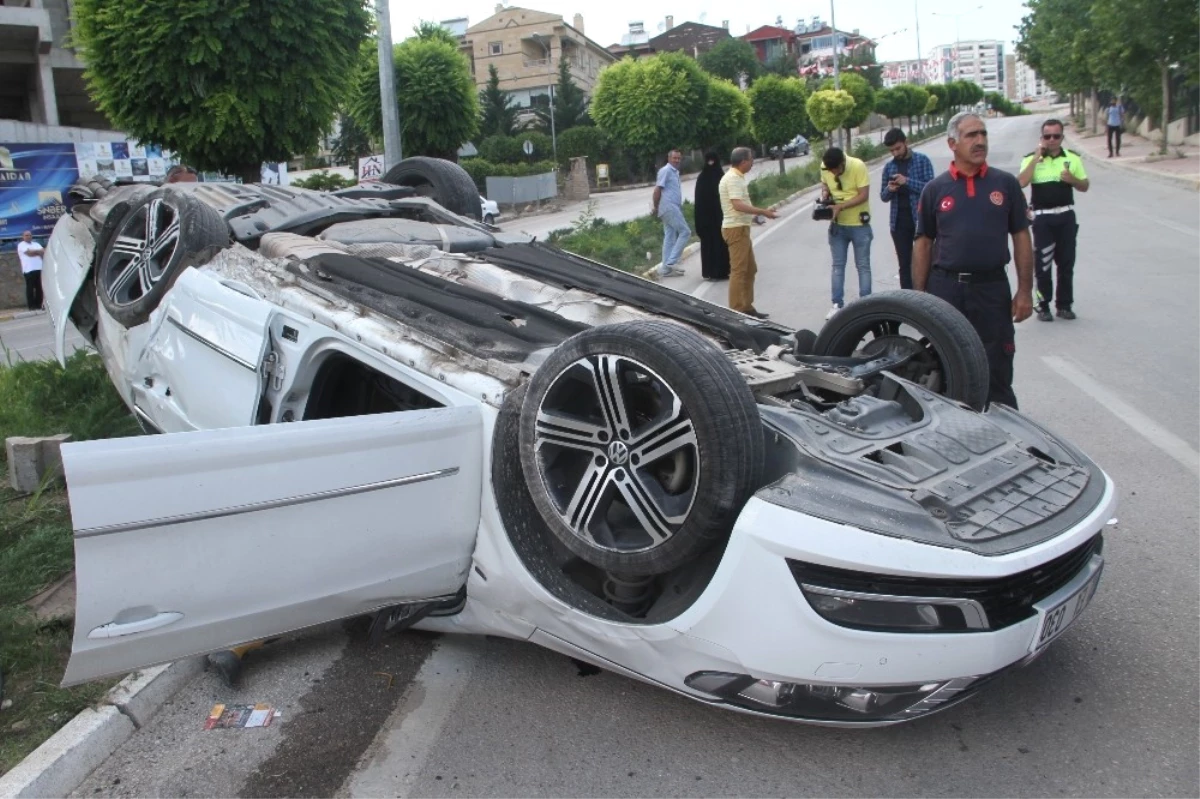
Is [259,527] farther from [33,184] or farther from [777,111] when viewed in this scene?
[777,111]

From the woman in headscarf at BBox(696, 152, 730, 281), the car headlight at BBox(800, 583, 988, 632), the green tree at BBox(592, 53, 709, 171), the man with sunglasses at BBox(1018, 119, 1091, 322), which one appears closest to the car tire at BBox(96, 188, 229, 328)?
the car headlight at BBox(800, 583, 988, 632)

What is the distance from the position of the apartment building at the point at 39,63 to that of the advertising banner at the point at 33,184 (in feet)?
16.9

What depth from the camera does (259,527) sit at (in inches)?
116

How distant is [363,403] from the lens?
4465mm

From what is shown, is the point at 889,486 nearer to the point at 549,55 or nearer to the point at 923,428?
the point at 923,428

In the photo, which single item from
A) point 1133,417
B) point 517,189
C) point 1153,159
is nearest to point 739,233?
point 1133,417

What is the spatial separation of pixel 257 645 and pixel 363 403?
111 cm

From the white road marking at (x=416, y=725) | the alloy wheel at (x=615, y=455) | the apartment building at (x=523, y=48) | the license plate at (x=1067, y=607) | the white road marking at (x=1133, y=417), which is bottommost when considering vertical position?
the white road marking at (x=416, y=725)

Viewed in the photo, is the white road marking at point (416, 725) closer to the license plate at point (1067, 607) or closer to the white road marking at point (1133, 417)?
the license plate at point (1067, 607)

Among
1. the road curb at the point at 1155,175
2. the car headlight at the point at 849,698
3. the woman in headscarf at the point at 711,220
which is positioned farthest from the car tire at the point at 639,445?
the road curb at the point at 1155,175

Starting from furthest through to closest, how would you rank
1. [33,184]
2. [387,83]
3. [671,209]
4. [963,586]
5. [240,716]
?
[33,184] < [387,83] < [671,209] < [240,716] < [963,586]

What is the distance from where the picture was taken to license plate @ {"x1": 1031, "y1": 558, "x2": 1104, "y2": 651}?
289cm

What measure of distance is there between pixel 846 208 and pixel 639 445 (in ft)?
23.0

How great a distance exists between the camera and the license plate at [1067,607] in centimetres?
289
